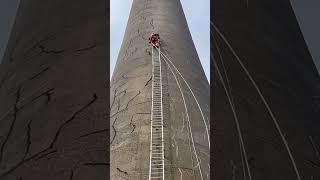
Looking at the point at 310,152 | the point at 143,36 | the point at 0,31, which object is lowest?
the point at 310,152

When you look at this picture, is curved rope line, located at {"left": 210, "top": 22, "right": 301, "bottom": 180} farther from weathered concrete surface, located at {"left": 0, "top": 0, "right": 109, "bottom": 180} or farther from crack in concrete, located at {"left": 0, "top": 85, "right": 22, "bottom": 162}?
crack in concrete, located at {"left": 0, "top": 85, "right": 22, "bottom": 162}

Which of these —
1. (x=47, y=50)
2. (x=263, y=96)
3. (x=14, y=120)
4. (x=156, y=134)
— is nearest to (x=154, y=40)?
(x=156, y=134)

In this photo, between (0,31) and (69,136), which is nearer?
(69,136)

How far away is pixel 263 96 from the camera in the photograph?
3.24 meters

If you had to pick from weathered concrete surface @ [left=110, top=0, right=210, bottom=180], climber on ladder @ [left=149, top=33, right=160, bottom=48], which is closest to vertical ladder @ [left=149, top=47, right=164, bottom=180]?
weathered concrete surface @ [left=110, top=0, right=210, bottom=180]

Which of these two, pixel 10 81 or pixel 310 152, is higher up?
pixel 10 81

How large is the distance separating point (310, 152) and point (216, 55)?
97 cm

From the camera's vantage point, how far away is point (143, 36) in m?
10.2

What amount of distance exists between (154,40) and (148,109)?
297 centimetres

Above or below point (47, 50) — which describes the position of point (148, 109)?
above

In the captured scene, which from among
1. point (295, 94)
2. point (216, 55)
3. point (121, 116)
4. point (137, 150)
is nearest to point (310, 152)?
point (295, 94)

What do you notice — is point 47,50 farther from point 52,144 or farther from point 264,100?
point 264,100

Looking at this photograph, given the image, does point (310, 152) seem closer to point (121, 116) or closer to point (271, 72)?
point (271, 72)

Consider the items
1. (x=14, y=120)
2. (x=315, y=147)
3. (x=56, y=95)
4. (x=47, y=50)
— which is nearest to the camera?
(x=315, y=147)
